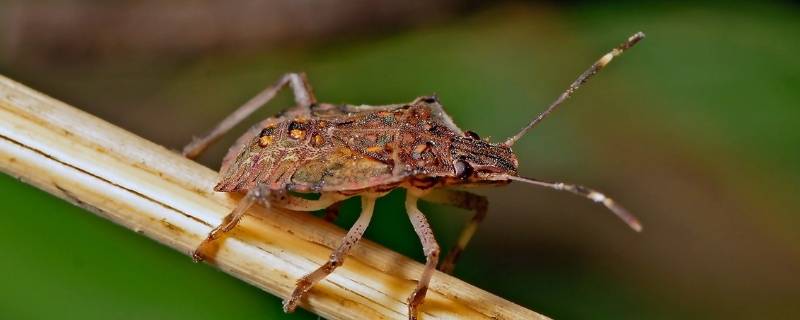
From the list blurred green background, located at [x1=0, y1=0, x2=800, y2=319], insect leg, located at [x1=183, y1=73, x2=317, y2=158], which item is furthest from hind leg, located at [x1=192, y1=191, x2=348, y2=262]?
insect leg, located at [x1=183, y1=73, x2=317, y2=158]

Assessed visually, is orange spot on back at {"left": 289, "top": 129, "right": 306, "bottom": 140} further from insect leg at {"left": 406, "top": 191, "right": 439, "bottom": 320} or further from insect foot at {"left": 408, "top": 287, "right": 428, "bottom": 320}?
insect foot at {"left": 408, "top": 287, "right": 428, "bottom": 320}

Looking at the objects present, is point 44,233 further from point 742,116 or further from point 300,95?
point 742,116

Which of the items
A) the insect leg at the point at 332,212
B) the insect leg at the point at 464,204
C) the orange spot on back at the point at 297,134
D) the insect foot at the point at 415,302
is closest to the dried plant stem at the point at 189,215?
the insect foot at the point at 415,302

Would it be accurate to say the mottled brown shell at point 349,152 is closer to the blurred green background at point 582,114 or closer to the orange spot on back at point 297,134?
the orange spot on back at point 297,134

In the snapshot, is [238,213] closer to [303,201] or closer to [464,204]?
[303,201]

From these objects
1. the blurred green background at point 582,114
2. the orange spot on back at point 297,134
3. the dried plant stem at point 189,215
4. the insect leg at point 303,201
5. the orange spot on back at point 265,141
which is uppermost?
the blurred green background at point 582,114

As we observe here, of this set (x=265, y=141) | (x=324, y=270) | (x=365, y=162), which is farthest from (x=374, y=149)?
(x=324, y=270)

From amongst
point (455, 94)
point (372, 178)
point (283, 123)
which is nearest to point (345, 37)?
point (455, 94)
